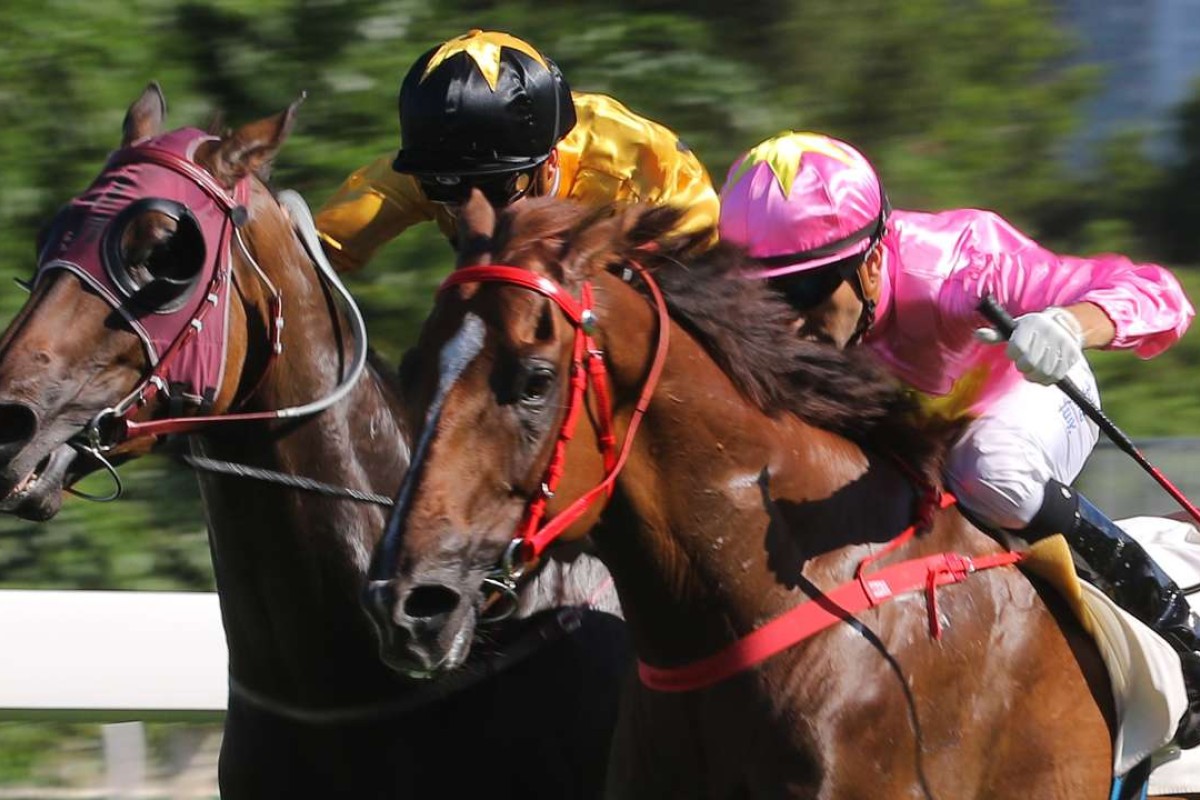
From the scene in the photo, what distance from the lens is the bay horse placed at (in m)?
3.42

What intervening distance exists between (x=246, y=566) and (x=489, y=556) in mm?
1001

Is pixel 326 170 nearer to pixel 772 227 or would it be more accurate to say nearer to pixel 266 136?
pixel 266 136

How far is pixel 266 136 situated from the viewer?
3.67m

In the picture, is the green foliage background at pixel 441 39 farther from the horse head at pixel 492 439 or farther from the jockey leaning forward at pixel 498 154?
the horse head at pixel 492 439

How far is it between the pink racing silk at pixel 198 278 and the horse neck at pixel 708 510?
3.00 feet

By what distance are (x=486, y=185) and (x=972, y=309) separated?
3.51 ft

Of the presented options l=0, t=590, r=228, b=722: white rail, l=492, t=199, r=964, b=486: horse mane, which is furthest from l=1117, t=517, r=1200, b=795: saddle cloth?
l=0, t=590, r=228, b=722: white rail

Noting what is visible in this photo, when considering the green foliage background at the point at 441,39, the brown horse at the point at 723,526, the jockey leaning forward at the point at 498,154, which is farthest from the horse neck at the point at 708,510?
the green foliage background at the point at 441,39

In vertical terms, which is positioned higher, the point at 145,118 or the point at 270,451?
the point at 145,118

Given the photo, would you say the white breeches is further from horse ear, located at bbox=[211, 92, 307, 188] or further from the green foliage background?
the green foliage background

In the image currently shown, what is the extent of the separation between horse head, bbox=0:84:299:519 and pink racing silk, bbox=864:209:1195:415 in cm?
123

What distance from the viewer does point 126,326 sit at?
3.43 m

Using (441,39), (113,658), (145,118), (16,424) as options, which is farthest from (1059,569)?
(441,39)

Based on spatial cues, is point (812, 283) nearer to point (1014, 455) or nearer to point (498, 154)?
point (1014, 455)
